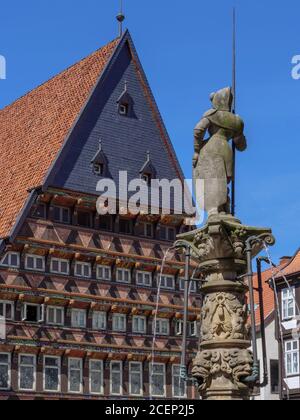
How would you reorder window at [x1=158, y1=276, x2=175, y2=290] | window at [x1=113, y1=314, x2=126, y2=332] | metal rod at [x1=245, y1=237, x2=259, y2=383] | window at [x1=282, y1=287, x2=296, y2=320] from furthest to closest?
window at [x1=282, y1=287, x2=296, y2=320]
window at [x1=158, y1=276, x2=175, y2=290]
window at [x1=113, y1=314, x2=126, y2=332]
metal rod at [x1=245, y1=237, x2=259, y2=383]

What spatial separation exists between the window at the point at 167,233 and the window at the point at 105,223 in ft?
7.79

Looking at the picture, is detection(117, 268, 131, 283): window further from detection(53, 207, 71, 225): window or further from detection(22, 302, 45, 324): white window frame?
detection(22, 302, 45, 324): white window frame

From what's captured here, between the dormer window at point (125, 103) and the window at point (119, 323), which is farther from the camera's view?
the dormer window at point (125, 103)

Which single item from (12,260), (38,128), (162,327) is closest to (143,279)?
(162,327)

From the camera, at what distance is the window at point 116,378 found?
116 feet

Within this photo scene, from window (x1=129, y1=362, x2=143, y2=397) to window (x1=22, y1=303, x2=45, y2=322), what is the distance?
166 inches

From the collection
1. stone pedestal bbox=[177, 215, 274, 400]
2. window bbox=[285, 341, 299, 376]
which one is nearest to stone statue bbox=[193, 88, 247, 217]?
stone pedestal bbox=[177, 215, 274, 400]

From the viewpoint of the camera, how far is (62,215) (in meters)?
35.7

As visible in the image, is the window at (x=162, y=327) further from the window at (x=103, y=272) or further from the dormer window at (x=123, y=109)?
the dormer window at (x=123, y=109)

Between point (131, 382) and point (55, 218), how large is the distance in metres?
6.70

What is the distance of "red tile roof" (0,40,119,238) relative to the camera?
119ft

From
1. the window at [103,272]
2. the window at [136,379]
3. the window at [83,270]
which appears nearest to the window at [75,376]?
the window at [136,379]

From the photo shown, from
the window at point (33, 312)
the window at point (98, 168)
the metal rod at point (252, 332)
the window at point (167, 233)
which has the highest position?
the window at point (98, 168)
